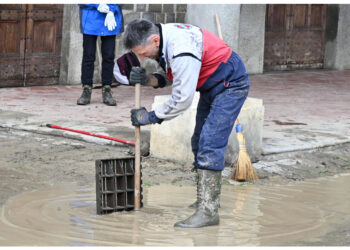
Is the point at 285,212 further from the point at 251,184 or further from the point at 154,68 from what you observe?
the point at 154,68

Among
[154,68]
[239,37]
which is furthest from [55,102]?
[239,37]

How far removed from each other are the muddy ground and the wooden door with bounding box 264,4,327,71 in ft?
19.8

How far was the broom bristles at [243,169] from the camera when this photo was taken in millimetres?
6684

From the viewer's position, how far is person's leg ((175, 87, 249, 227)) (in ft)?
17.4

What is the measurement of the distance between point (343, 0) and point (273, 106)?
493cm

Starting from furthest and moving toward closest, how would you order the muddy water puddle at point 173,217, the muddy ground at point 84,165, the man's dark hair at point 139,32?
1. the muddy ground at point 84,165
2. the man's dark hair at point 139,32
3. the muddy water puddle at point 173,217

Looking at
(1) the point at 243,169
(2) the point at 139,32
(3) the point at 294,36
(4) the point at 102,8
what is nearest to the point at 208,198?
(2) the point at 139,32

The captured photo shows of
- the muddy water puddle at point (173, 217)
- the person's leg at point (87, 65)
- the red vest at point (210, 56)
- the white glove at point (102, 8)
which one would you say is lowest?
the muddy water puddle at point (173, 217)

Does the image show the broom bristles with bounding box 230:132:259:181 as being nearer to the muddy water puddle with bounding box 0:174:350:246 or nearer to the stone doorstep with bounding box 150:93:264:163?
the muddy water puddle with bounding box 0:174:350:246

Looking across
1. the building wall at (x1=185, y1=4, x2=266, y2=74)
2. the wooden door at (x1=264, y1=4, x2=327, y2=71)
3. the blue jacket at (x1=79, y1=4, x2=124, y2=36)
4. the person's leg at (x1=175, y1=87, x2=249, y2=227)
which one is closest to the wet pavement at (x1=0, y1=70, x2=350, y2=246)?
the person's leg at (x1=175, y1=87, x2=249, y2=227)

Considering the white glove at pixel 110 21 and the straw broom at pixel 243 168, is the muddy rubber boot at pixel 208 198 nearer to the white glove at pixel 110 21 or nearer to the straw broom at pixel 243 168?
the straw broom at pixel 243 168

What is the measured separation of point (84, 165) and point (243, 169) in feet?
4.64

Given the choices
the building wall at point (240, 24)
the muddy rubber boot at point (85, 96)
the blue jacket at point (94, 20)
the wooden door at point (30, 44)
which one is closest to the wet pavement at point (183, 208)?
the muddy rubber boot at point (85, 96)

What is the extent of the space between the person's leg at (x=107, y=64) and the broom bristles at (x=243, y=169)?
351 centimetres
